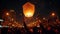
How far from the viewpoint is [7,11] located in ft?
19.4

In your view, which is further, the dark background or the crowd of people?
the dark background

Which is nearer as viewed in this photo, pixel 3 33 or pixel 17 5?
pixel 3 33

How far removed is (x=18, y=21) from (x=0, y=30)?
1953 millimetres

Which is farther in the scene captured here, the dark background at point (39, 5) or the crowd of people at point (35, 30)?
the dark background at point (39, 5)

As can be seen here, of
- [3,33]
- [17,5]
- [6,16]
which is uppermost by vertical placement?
[17,5]

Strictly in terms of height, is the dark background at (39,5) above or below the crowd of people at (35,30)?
above

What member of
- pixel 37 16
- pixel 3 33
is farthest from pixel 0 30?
pixel 37 16

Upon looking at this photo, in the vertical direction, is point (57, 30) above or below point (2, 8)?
below

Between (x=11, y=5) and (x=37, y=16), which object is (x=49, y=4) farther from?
(x=11, y=5)

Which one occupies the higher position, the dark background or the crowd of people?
the dark background

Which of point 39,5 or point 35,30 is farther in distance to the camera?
point 39,5

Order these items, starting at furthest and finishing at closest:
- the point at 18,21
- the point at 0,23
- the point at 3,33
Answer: the point at 18,21 < the point at 0,23 < the point at 3,33

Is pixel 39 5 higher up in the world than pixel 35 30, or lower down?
higher up

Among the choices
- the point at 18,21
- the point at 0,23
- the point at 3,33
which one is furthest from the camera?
the point at 18,21
